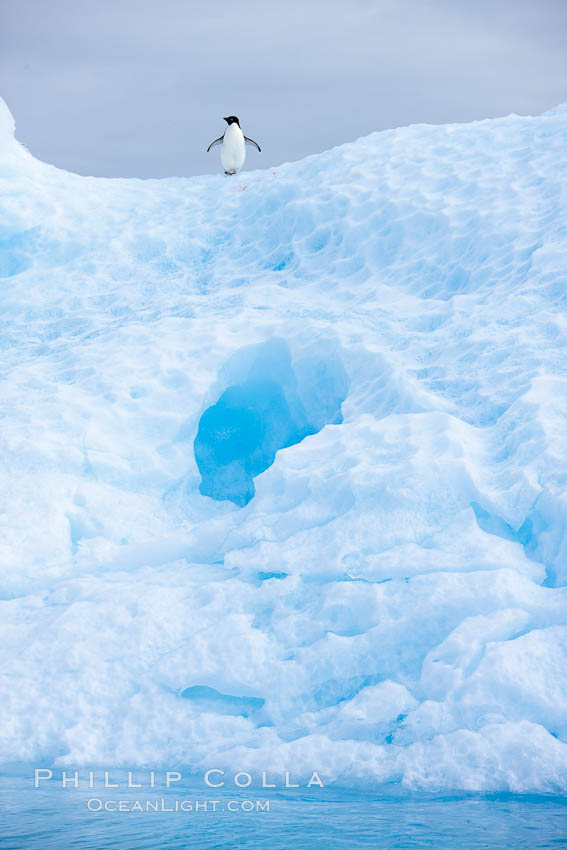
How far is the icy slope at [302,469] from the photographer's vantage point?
445 cm

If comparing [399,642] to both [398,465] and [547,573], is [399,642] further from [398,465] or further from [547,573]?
[398,465]

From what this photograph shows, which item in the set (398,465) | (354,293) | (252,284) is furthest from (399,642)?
(252,284)

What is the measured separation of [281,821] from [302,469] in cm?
294

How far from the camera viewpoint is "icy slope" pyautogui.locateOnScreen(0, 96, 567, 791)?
4453mm

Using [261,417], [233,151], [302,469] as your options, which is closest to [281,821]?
[302,469]

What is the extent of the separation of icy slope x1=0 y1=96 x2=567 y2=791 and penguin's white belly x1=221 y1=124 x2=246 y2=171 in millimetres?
2543

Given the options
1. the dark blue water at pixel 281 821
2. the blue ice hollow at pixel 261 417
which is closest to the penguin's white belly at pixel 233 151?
the blue ice hollow at pixel 261 417

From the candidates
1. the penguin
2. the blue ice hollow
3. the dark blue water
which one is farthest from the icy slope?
the penguin

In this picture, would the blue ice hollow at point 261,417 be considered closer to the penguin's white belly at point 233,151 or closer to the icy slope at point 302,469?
the icy slope at point 302,469

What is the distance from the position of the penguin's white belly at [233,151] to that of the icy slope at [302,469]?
2.54m

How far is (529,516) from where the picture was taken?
5230 millimetres

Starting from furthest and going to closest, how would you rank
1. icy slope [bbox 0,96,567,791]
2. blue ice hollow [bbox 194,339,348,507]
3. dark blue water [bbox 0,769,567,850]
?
blue ice hollow [bbox 194,339,348,507] < icy slope [bbox 0,96,567,791] < dark blue water [bbox 0,769,567,850]

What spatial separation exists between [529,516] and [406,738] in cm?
171

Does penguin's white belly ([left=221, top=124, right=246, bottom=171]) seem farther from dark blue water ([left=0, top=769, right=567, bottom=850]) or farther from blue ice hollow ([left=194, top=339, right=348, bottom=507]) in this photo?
dark blue water ([left=0, top=769, right=567, bottom=850])
